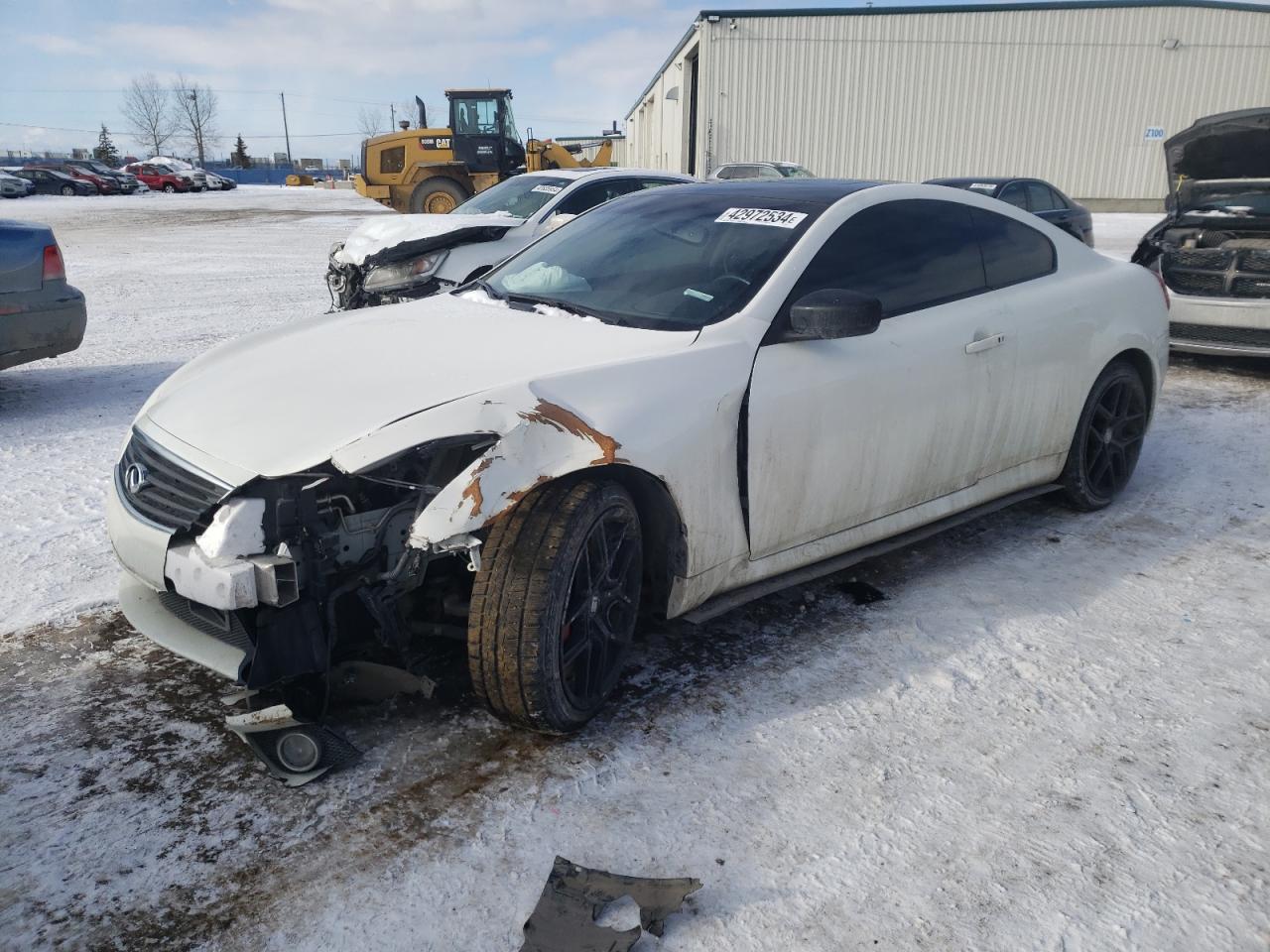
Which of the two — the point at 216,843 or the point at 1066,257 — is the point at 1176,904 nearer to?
the point at 216,843

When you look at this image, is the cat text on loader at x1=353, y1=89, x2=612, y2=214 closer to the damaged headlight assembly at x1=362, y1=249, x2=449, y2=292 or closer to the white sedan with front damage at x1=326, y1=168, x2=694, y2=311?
the white sedan with front damage at x1=326, y1=168, x2=694, y2=311

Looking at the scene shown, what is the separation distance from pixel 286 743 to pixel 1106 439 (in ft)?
12.6

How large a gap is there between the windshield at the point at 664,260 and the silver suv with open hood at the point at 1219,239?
5.37 m

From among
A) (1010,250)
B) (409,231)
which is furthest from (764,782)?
(409,231)

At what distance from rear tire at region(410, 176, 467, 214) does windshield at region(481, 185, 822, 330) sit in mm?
16707

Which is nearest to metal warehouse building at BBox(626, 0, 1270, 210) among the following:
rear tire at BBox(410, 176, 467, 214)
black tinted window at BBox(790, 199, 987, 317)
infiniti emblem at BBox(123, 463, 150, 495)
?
rear tire at BBox(410, 176, 467, 214)

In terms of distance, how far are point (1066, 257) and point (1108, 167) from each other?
30.8 m

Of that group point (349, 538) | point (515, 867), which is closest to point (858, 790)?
point (515, 867)

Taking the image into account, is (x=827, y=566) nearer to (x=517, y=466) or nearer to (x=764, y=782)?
(x=764, y=782)

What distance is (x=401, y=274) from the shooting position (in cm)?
759

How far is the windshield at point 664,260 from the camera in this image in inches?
128

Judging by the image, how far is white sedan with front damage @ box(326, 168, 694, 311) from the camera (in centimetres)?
759

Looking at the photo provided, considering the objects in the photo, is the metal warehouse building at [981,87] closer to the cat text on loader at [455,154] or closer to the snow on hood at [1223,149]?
the cat text on loader at [455,154]

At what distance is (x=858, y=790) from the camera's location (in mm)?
2566
